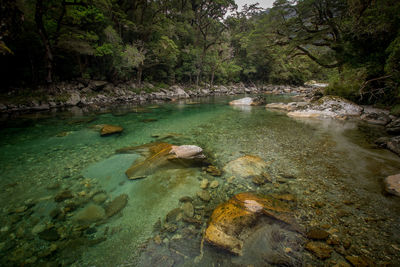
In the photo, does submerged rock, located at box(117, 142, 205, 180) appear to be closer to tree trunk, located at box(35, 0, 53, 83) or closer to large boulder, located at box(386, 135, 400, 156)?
large boulder, located at box(386, 135, 400, 156)

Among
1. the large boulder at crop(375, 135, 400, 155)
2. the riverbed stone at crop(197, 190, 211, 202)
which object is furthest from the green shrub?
the riverbed stone at crop(197, 190, 211, 202)

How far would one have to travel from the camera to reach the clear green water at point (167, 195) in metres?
1.81

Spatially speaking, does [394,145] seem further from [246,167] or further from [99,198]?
[99,198]

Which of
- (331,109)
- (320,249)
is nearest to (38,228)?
(320,249)

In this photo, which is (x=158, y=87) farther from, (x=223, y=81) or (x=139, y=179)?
(x=139, y=179)

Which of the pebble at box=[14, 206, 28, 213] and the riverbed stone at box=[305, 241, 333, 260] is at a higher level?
the riverbed stone at box=[305, 241, 333, 260]

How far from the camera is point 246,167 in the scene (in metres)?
3.68

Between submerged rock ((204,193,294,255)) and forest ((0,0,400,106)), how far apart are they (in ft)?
21.5

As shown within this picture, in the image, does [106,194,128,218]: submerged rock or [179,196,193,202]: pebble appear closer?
[106,194,128,218]: submerged rock

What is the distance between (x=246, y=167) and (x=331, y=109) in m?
9.40

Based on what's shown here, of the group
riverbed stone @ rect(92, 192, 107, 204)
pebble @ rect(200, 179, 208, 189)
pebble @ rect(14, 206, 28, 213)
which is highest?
pebble @ rect(200, 179, 208, 189)

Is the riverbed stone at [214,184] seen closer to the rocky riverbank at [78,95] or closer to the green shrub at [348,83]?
the green shrub at [348,83]

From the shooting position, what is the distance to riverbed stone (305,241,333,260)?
1734mm

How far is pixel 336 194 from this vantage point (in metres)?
2.79
